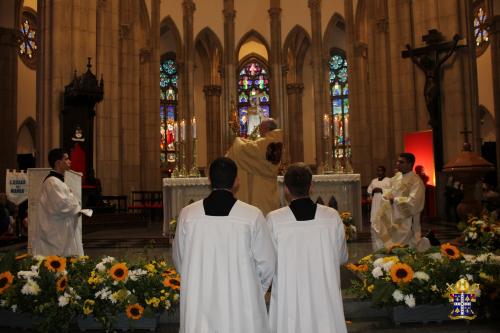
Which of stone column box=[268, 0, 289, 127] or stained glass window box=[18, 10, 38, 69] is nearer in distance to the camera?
stained glass window box=[18, 10, 38, 69]

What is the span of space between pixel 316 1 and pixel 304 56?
4.73 metres

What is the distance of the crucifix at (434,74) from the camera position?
43.5 feet

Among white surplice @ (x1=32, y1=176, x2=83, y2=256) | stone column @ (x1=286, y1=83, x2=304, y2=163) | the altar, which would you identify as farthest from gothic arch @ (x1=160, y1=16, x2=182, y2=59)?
white surplice @ (x1=32, y1=176, x2=83, y2=256)

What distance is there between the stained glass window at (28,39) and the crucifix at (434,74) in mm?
17176

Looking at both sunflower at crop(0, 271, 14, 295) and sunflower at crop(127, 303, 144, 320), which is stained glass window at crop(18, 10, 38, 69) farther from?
sunflower at crop(127, 303, 144, 320)

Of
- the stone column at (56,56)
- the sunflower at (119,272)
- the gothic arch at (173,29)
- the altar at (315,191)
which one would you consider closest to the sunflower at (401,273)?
the sunflower at (119,272)

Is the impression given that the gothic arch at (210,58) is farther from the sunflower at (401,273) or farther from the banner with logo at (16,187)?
the sunflower at (401,273)

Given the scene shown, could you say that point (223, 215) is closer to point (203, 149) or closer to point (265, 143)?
point (265, 143)

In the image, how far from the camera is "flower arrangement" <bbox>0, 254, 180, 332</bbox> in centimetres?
484

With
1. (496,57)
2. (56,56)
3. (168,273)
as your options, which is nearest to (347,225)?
(168,273)

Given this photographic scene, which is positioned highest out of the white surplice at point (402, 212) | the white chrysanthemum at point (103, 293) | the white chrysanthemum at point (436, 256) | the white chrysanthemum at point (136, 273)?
the white surplice at point (402, 212)

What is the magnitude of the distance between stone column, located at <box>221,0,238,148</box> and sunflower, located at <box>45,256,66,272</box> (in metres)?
21.8

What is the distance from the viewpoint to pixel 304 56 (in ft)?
106

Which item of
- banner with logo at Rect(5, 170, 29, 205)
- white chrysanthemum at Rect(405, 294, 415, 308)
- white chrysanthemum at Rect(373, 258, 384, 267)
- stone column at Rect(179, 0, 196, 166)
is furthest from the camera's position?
stone column at Rect(179, 0, 196, 166)
